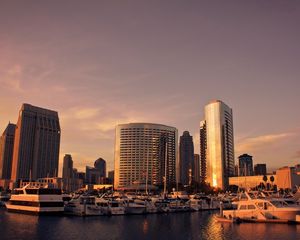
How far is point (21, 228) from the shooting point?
84438 millimetres

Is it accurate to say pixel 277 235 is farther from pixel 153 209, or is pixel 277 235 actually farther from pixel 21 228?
pixel 153 209

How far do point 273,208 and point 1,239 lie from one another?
66.2 metres

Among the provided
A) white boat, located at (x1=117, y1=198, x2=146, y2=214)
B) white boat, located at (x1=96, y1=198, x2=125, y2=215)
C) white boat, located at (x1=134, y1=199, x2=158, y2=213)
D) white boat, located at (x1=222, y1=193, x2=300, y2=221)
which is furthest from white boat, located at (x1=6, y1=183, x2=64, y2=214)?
white boat, located at (x1=222, y1=193, x2=300, y2=221)

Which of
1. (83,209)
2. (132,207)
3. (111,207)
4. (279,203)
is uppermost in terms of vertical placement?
(279,203)

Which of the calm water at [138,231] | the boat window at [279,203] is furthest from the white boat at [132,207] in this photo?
the boat window at [279,203]

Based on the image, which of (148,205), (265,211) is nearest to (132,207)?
(148,205)

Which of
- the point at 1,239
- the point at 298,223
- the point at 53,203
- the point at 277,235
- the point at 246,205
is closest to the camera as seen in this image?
the point at 1,239

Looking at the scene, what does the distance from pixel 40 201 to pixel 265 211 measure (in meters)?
69.6

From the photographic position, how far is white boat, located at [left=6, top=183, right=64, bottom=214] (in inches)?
4609

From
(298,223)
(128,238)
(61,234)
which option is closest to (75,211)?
(61,234)

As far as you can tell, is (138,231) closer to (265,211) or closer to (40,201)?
(265,211)

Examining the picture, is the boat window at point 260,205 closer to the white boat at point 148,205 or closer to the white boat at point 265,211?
the white boat at point 265,211

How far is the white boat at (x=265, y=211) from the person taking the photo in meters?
93.1

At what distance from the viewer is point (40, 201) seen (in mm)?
116875
